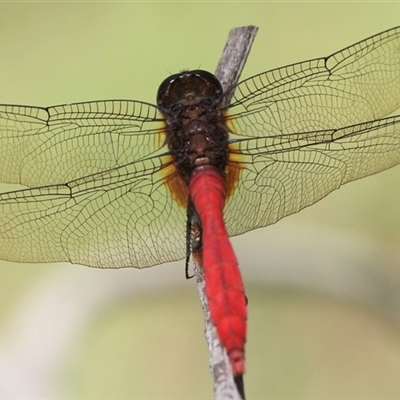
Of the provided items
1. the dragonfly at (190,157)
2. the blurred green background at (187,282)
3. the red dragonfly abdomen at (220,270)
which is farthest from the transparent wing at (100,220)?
the blurred green background at (187,282)

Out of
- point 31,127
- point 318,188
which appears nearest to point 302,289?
point 318,188

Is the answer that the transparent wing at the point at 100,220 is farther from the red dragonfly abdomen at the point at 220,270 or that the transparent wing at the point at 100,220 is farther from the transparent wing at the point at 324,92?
the transparent wing at the point at 324,92

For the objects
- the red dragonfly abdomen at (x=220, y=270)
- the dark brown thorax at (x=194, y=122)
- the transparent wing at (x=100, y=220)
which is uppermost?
the dark brown thorax at (x=194, y=122)

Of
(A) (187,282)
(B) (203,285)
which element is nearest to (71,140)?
(B) (203,285)

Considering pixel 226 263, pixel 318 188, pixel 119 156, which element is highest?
pixel 119 156

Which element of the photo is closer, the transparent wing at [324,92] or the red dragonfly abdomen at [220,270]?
the red dragonfly abdomen at [220,270]

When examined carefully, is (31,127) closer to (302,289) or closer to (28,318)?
(28,318)

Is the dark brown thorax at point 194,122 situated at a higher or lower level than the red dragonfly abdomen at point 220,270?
higher
